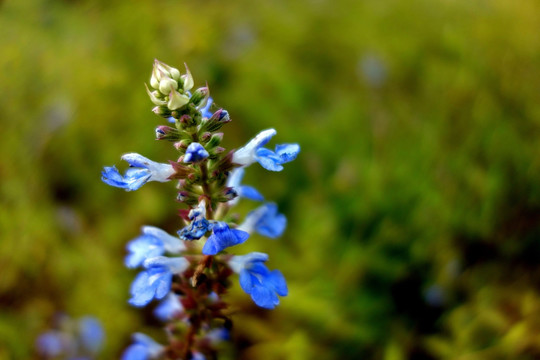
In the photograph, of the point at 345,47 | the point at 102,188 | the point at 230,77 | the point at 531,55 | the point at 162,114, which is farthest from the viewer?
the point at 345,47

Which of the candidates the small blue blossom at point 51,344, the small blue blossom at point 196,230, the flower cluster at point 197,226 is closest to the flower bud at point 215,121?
the flower cluster at point 197,226

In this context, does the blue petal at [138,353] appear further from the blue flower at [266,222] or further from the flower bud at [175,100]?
the flower bud at [175,100]

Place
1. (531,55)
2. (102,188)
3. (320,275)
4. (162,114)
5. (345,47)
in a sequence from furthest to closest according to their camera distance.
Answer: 1. (345,47)
2. (531,55)
3. (102,188)
4. (320,275)
5. (162,114)

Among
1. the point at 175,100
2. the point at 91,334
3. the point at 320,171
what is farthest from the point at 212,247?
the point at 320,171

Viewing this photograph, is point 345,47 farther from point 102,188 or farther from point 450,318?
point 450,318

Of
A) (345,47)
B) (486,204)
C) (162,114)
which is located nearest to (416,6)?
(345,47)

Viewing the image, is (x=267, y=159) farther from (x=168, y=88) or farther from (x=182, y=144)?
(x=168, y=88)

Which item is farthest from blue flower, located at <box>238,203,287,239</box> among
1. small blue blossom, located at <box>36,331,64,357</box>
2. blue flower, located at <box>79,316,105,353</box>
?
small blue blossom, located at <box>36,331,64,357</box>
